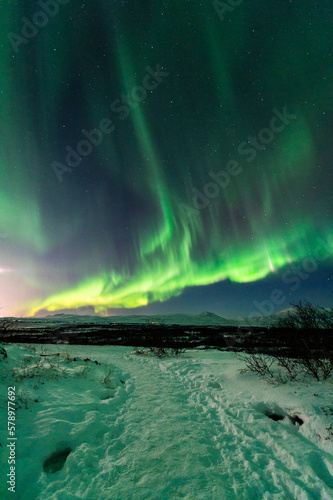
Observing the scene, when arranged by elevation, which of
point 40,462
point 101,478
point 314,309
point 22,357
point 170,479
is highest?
point 22,357

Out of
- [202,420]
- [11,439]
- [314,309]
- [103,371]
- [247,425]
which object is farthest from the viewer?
[103,371]

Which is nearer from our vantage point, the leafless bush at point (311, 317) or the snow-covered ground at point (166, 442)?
the snow-covered ground at point (166, 442)

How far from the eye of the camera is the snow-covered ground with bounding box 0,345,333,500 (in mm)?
3264

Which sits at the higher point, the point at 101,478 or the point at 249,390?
the point at 101,478

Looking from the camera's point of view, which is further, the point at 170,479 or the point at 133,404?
the point at 133,404

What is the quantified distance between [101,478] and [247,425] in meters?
3.61

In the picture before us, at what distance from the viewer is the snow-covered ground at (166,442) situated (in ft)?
10.7

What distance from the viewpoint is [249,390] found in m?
7.60

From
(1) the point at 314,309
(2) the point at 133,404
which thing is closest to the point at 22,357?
(2) the point at 133,404

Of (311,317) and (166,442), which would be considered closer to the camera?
(166,442)

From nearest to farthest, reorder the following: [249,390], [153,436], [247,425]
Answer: [153,436] → [247,425] → [249,390]

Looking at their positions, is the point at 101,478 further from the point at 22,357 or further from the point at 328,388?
the point at 22,357

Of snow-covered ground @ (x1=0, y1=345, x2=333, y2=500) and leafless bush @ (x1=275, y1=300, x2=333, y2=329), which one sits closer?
snow-covered ground @ (x1=0, y1=345, x2=333, y2=500)

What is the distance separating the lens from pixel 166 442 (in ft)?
14.8
